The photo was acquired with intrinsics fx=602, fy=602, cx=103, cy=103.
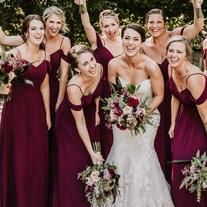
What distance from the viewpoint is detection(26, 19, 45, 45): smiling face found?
6.72 metres

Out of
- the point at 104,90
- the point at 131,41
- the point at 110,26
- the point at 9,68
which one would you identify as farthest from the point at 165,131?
the point at 9,68

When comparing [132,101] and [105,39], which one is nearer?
[132,101]

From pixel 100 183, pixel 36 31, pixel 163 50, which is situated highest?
pixel 36 31

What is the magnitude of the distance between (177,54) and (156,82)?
54 cm

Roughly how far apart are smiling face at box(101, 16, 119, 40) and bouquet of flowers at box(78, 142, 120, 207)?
187cm

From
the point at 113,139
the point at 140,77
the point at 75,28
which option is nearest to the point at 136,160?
the point at 113,139

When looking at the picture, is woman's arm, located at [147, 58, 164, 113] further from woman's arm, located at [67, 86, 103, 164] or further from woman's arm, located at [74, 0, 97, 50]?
woman's arm, located at [74, 0, 97, 50]

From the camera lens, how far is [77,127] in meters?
6.64

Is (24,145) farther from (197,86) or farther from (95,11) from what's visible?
(95,11)

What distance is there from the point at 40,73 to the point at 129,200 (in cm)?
172

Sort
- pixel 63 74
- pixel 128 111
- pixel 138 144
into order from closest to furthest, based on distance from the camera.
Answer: pixel 128 111
pixel 138 144
pixel 63 74

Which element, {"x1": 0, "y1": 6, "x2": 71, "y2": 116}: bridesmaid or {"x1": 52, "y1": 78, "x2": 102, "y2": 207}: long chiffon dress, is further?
{"x1": 0, "y1": 6, "x2": 71, "y2": 116}: bridesmaid

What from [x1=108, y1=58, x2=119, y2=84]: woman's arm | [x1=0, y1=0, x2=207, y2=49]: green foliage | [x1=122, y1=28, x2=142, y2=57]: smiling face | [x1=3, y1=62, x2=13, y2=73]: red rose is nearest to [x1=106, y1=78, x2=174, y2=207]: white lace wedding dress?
[x1=108, y1=58, x2=119, y2=84]: woman's arm

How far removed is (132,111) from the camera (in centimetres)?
617
